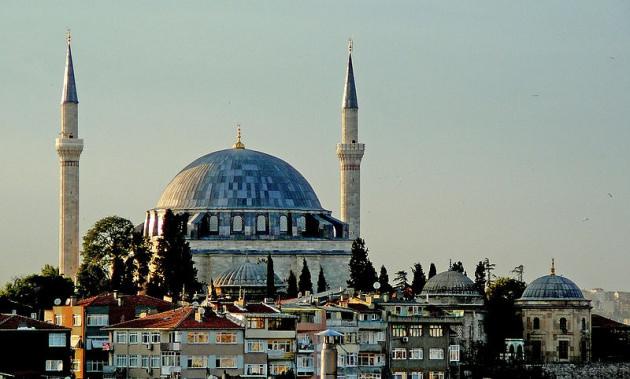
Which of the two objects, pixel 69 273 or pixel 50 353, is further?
pixel 69 273

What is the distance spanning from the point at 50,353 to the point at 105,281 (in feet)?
90.9

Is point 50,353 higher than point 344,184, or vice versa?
point 344,184

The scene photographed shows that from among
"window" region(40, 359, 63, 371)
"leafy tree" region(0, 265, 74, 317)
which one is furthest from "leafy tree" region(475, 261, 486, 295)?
"window" region(40, 359, 63, 371)

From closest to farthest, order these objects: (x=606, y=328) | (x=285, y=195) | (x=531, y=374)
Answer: (x=531, y=374), (x=606, y=328), (x=285, y=195)

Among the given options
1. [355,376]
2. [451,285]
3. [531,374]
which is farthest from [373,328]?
[451,285]

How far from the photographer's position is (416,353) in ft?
241

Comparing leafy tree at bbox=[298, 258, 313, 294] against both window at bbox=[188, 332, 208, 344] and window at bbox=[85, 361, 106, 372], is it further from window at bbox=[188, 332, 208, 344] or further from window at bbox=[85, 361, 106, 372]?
window at bbox=[188, 332, 208, 344]

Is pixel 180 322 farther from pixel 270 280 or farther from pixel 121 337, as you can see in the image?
pixel 270 280

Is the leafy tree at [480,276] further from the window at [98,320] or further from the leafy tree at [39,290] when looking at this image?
the window at [98,320]

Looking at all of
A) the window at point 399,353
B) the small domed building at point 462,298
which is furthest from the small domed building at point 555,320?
the window at point 399,353

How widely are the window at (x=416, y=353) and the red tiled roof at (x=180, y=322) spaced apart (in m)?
6.86

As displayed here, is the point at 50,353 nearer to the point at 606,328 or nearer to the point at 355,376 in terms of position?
the point at 355,376

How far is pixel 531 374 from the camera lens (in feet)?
268

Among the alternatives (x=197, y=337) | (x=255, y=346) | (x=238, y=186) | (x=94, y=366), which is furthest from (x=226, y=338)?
(x=238, y=186)
